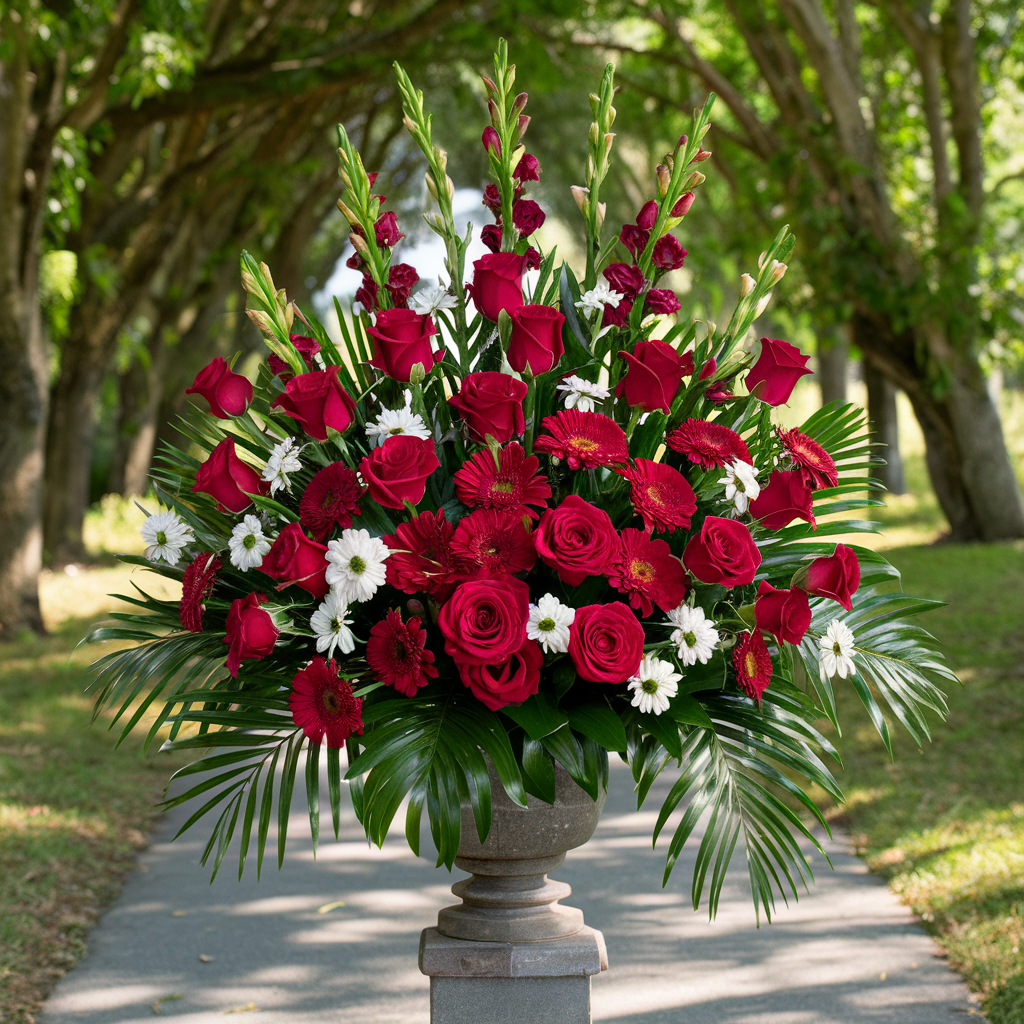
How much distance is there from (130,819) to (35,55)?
5934 millimetres

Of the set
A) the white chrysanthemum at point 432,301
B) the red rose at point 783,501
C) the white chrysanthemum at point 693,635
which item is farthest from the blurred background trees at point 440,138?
the white chrysanthemum at point 693,635

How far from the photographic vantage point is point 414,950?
384cm

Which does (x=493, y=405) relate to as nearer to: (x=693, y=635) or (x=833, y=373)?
(x=693, y=635)

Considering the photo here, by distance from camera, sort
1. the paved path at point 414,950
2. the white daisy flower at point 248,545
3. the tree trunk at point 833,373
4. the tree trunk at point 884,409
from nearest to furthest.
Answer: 1. the white daisy flower at point 248,545
2. the paved path at point 414,950
3. the tree trunk at point 833,373
4. the tree trunk at point 884,409

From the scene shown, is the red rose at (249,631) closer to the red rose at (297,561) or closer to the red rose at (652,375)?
the red rose at (297,561)

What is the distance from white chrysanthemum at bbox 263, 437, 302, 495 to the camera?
191 cm

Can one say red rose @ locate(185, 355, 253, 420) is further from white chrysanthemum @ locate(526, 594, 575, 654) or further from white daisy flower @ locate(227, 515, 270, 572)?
white chrysanthemum @ locate(526, 594, 575, 654)

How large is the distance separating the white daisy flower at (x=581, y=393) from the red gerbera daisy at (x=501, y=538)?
0.87 feet

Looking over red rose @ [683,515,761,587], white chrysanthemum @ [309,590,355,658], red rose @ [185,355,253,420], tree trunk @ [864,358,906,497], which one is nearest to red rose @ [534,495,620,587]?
red rose @ [683,515,761,587]

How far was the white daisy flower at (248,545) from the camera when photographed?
1.88 m

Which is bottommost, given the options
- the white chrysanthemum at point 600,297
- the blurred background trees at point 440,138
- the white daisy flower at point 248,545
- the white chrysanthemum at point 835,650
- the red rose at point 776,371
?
the white chrysanthemum at point 835,650

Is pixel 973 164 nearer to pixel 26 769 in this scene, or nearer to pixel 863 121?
pixel 863 121

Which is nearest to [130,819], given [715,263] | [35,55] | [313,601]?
[313,601]

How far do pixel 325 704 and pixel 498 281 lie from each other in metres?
0.79
